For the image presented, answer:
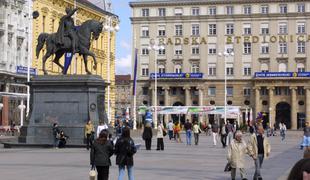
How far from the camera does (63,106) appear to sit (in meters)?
33.6

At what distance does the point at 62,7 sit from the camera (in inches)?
3071

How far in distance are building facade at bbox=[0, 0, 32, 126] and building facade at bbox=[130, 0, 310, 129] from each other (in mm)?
40521

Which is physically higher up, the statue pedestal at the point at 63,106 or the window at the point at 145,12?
the window at the point at 145,12

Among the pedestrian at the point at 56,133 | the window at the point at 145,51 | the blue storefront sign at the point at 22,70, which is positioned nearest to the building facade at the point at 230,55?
the window at the point at 145,51

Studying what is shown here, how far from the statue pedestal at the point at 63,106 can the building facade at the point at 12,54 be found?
92.4 ft

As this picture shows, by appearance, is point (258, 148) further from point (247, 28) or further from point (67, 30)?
point (247, 28)

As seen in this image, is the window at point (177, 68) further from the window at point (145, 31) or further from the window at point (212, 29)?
the window at point (212, 29)

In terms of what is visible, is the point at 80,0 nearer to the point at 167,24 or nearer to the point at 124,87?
the point at 167,24

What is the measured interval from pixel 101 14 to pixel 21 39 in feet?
75.3

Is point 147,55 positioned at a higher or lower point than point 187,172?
higher

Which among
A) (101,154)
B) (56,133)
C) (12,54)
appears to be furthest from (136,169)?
(12,54)

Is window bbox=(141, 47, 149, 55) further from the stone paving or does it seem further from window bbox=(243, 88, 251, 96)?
the stone paving

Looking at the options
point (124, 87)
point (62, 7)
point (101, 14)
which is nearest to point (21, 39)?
point (62, 7)

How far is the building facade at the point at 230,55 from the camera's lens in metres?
104
